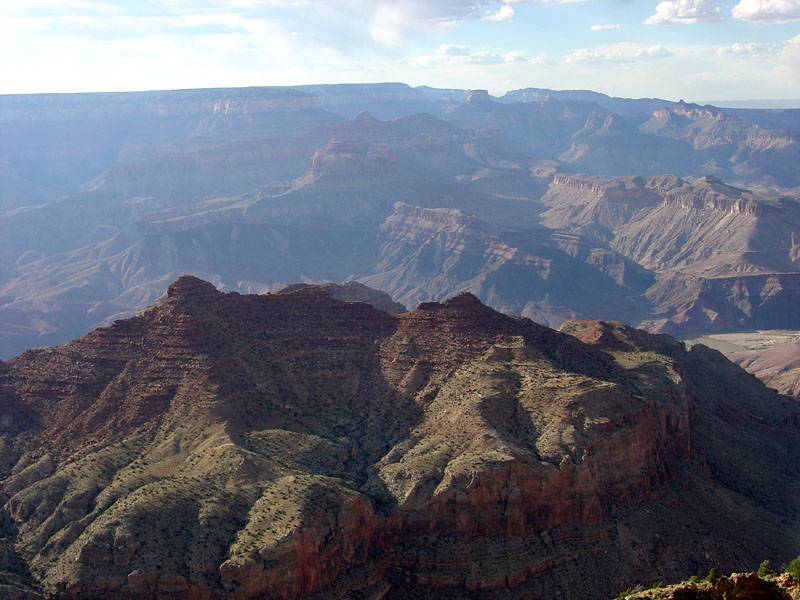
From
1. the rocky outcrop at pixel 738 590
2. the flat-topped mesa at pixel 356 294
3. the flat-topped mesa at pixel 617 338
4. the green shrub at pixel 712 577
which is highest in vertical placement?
the rocky outcrop at pixel 738 590

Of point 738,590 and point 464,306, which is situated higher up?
point 738,590

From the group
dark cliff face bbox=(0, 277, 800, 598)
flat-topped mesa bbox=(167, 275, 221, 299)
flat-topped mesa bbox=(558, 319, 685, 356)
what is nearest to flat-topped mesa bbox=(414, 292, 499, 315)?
dark cliff face bbox=(0, 277, 800, 598)

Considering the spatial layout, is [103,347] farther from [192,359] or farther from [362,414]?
[362,414]

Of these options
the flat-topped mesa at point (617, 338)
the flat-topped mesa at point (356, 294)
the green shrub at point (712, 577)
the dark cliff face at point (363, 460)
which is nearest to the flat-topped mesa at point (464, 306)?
the dark cliff face at point (363, 460)

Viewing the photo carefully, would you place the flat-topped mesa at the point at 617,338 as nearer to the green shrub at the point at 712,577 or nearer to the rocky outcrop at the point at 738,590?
the green shrub at the point at 712,577

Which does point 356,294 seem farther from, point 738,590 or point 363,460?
point 738,590

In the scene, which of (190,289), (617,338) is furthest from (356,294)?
(190,289)
